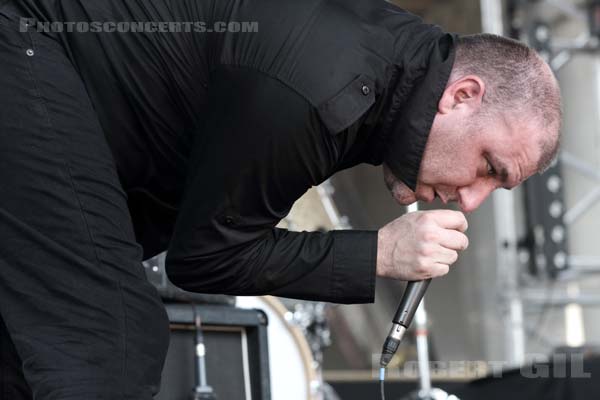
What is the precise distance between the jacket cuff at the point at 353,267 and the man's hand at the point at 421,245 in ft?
0.07

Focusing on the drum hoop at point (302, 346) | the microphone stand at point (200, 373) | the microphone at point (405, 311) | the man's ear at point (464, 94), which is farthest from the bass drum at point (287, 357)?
the man's ear at point (464, 94)

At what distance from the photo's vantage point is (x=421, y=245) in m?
1.62

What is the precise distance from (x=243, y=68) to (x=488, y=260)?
15.5 feet

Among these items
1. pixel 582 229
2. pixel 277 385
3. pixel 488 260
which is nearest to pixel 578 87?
pixel 582 229

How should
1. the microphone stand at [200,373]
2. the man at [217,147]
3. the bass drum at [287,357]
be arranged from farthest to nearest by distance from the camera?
the bass drum at [287,357] < the microphone stand at [200,373] < the man at [217,147]

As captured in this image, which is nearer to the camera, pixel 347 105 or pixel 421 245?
pixel 347 105

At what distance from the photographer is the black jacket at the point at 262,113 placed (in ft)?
4.88

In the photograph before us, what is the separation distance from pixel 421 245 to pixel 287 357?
1.28 m

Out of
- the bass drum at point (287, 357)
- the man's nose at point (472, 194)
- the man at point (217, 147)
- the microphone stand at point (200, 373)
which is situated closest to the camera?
the man at point (217, 147)

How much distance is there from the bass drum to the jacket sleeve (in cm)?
116

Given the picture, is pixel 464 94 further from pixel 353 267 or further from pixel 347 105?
pixel 353 267

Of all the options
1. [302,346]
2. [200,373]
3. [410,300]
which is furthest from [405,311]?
[302,346]

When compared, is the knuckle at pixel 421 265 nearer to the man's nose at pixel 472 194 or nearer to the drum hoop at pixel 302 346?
the man's nose at pixel 472 194

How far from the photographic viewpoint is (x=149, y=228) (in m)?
1.88
